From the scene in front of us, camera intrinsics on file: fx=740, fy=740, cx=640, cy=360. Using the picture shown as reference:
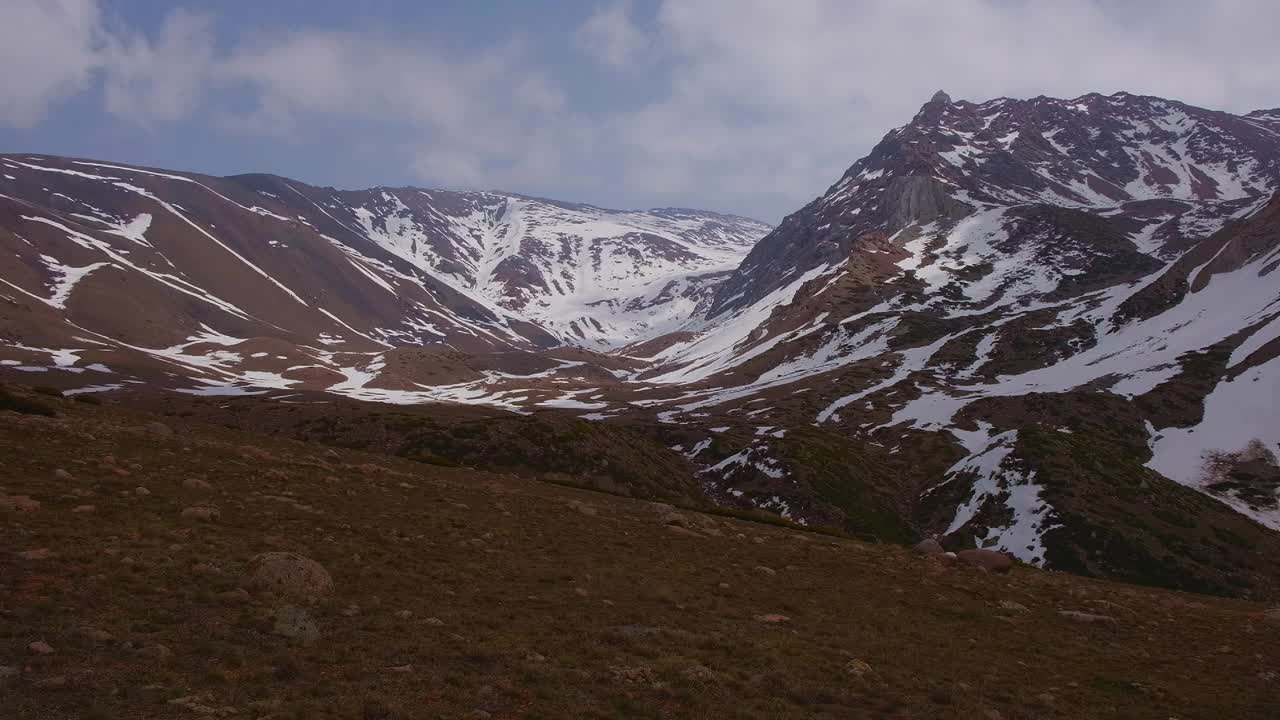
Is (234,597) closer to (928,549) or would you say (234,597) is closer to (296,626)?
(296,626)

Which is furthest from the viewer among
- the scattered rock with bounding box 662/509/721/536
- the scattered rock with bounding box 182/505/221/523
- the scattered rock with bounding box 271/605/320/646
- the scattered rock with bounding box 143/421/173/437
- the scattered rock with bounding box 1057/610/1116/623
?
the scattered rock with bounding box 143/421/173/437

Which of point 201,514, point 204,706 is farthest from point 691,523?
point 204,706

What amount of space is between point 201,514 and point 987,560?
3690 cm

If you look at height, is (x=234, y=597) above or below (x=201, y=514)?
below

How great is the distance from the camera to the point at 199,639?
13953mm

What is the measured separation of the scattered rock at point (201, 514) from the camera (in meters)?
21.8

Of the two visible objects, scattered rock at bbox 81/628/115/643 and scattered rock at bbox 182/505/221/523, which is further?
scattered rock at bbox 182/505/221/523

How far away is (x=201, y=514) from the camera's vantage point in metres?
21.9

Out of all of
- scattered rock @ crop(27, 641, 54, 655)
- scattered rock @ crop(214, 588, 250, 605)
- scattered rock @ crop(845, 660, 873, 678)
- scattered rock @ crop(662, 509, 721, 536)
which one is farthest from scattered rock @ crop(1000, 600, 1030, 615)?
scattered rock @ crop(27, 641, 54, 655)

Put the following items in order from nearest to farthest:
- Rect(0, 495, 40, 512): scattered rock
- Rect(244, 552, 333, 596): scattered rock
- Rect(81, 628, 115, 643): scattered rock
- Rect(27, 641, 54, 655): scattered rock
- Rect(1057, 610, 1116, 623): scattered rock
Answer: Rect(27, 641, 54, 655): scattered rock < Rect(81, 628, 115, 643): scattered rock < Rect(244, 552, 333, 596): scattered rock < Rect(0, 495, 40, 512): scattered rock < Rect(1057, 610, 1116, 623): scattered rock

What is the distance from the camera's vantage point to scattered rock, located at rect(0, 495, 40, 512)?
19312mm

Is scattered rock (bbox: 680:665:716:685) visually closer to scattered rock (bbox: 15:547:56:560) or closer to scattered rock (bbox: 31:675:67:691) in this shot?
scattered rock (bbox: 31:675:67:691)

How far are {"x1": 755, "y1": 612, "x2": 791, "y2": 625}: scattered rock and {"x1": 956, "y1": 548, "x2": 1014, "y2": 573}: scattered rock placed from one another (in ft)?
68.4

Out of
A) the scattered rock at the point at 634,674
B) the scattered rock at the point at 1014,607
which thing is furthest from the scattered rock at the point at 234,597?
A: the scattered rock at the point at 1014,607
